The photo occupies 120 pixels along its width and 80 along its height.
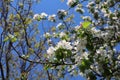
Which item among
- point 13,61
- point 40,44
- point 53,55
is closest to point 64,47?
point 53,55

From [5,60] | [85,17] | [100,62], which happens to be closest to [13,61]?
[5,60]

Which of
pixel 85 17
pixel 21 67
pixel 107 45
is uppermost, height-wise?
pixel 85 17

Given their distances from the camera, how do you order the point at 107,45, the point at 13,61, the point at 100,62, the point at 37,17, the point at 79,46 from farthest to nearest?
the point at 13,61 → the point at 37,17 → the point at 107,45 → the point at 100,62 → the point at 79,46

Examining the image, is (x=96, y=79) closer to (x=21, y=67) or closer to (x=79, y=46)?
(x=79, y=46)

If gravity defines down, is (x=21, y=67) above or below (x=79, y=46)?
below

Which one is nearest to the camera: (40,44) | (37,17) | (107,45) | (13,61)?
(107,45)

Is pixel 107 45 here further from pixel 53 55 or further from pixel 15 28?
pixel 15 28

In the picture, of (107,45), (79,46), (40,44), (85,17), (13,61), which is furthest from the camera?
(13,61)

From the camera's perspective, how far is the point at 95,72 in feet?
16.5

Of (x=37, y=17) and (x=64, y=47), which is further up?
(x=37, y=17)

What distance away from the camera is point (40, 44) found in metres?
14.2

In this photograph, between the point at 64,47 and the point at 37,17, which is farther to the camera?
the point at 37,17

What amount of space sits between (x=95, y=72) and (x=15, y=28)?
982 centimetres

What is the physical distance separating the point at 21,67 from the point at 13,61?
877 millimetres
